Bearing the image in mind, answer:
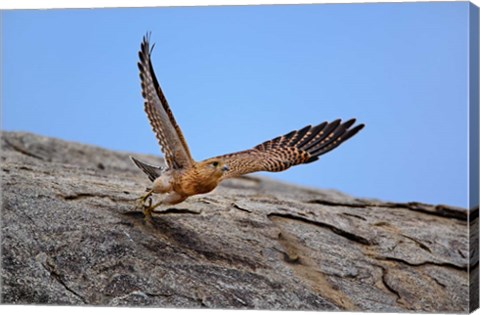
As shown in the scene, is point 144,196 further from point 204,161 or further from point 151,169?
point 204,161

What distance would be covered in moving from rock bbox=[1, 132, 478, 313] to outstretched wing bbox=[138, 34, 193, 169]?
0.80 metres

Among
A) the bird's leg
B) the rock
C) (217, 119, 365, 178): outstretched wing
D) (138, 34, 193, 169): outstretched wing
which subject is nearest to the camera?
(138, 34, 193, 169): outstretched wing

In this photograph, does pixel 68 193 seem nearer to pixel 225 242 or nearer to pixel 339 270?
pixel 225 242

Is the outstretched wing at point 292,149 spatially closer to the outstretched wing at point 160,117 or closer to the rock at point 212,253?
the outstretched wing at point 160,117

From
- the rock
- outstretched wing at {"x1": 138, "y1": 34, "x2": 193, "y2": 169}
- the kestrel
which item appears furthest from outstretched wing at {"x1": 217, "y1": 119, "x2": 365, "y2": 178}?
the rock

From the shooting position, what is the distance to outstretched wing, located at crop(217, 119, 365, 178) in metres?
9.05

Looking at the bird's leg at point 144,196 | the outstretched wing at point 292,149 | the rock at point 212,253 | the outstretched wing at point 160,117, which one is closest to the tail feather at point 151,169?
the bird's leg at point 144,196

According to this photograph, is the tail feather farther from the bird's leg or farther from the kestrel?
the bird's leg

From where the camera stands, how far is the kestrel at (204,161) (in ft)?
27.4

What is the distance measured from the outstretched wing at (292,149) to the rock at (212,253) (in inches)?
28.2

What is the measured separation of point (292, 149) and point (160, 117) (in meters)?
1.61

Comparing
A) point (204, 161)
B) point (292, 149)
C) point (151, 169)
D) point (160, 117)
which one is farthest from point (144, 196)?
point (292, 149)

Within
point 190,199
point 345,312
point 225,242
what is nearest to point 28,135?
point 190,199

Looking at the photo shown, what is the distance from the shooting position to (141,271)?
27.7 feet
